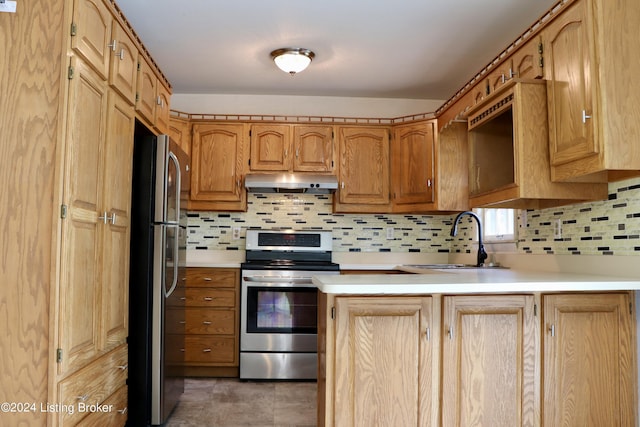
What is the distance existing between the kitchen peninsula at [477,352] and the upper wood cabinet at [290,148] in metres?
2.33

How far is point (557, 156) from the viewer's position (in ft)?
7.48

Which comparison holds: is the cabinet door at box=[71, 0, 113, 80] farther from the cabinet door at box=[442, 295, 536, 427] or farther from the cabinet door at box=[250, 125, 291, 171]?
the cabinet door at box=[250, 125, 291, 171]

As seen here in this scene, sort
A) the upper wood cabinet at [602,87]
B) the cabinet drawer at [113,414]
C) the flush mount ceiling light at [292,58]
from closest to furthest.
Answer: the upper wood cabinet at [602,87] → the cabinet drawer at [113,414] → the flush mount ceiling light at [292,58]

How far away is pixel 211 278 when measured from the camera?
154 inches

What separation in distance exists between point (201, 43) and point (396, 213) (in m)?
2.18

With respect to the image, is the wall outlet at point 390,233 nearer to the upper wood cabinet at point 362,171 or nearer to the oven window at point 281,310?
the upper wood cabinet at point 362,171

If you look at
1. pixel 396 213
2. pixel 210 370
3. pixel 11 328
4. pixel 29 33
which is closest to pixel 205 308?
pixel 210 370

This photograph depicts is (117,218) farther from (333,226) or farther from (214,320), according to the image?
(333,226)

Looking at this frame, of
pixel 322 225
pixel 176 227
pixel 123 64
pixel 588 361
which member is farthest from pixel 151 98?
pixel 588 361

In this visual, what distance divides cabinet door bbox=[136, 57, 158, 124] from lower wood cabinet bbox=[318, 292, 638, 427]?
1563 millimetres

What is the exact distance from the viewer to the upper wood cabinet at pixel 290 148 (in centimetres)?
425

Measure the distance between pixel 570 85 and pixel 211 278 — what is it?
2.86 meters

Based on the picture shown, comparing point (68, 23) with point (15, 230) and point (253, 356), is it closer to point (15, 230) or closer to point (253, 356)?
point (15, 230)

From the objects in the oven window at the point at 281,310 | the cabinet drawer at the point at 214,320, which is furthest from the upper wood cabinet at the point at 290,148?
the cabinet drawer at the point at 214,320
